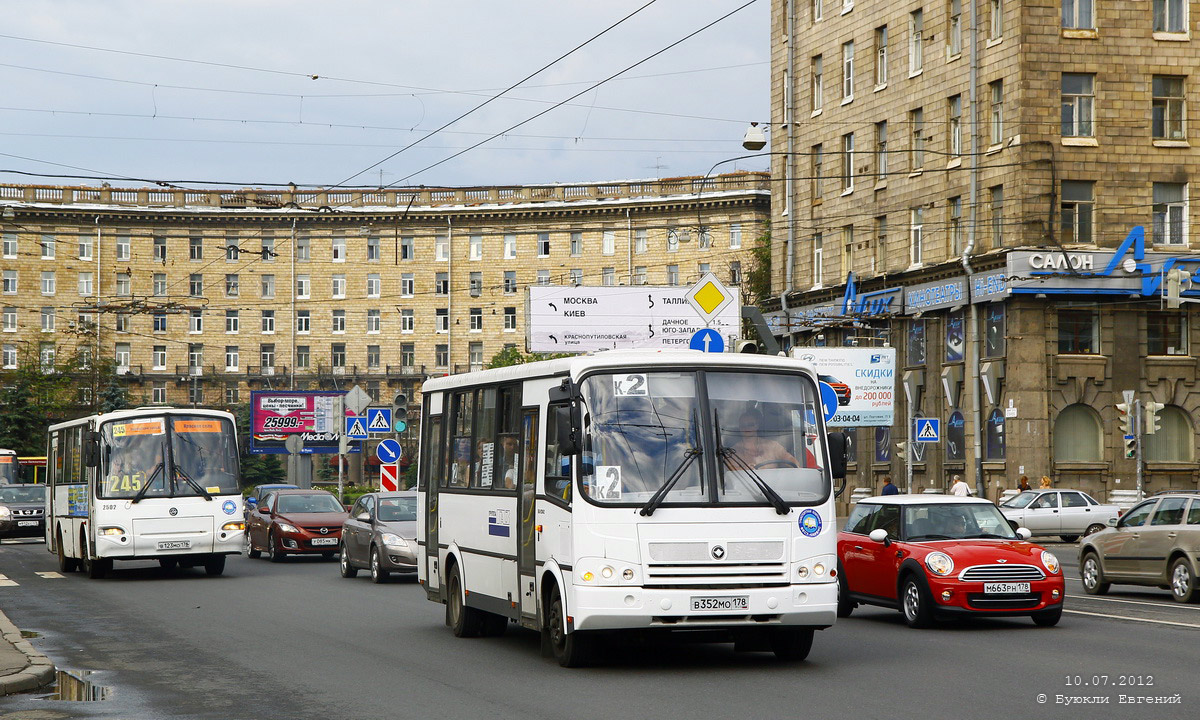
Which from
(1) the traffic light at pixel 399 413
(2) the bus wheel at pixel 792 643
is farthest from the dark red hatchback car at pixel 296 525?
(2) the bus wheel at pixel 792 643

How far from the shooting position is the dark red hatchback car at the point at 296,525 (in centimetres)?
3130

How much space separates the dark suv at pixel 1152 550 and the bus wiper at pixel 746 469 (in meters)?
9.44

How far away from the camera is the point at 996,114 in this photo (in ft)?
151

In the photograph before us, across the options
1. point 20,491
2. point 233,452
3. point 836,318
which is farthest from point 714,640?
point 836,318

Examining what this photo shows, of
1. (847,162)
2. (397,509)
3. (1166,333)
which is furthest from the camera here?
(847,162)

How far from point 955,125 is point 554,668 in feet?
124

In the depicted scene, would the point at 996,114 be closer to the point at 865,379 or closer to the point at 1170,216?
the point at 1170,216

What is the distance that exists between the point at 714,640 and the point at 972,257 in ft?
113

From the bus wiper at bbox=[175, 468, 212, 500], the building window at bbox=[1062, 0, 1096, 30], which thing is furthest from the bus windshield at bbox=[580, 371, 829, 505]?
the building window at bbox=[1062, 0, 1096, 30]

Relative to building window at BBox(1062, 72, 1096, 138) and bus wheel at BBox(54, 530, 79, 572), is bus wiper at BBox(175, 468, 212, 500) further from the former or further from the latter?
building window at BBox(1062, 72, 1096, 138)

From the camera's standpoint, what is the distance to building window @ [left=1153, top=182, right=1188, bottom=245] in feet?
149

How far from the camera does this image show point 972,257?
4591 centimetres

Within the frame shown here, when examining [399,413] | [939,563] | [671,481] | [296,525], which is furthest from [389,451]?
[671,481]

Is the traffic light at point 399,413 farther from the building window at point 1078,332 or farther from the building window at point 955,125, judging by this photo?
the building window at point 955,125
